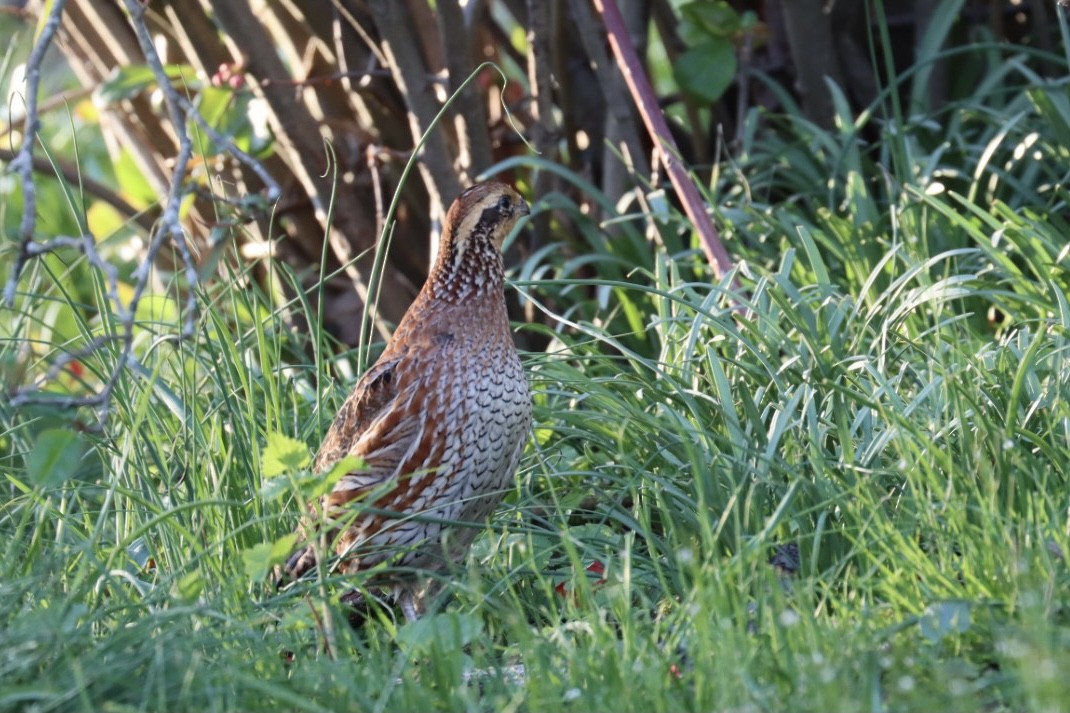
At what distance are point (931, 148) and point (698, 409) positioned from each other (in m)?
2.34

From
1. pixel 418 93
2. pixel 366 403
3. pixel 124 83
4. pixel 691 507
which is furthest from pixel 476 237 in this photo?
pixel 124 83

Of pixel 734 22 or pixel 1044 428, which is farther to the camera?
pixel 734 22

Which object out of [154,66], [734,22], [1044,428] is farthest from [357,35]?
[1044,428]

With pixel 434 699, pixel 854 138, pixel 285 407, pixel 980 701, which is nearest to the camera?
pixel 980 701

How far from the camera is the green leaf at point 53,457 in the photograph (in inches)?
99.0

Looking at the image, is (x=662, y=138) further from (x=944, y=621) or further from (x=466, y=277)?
(x=944, y=621)

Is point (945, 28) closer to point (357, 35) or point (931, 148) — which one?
point (931, 148)

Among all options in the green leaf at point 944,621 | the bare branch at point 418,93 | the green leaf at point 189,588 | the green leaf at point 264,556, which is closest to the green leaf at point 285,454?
the green leaf at point 264,556

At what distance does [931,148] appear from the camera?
5.56 metres

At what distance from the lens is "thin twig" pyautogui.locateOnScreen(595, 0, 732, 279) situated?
14.1 feet

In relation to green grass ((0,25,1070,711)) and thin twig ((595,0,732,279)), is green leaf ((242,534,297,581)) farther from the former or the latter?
thin twig ((595,0,732,279))

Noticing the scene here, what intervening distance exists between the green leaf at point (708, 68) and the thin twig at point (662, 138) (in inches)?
34.6

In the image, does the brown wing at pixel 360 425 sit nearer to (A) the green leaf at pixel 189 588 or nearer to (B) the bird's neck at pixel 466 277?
(B) the bird's neck at pixel 466 277

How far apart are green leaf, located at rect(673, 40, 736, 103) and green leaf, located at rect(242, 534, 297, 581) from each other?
295 centimetres
